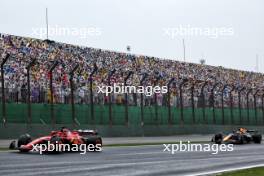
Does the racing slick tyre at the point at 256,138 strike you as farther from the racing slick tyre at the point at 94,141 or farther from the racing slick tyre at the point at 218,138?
the racing slick tyre at the point at 94,141

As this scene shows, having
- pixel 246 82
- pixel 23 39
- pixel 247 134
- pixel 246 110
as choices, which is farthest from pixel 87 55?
pixel 246 82

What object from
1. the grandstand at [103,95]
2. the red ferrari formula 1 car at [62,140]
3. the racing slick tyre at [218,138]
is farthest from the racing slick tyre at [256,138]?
the red ferrari formula 1 car at [62,140]

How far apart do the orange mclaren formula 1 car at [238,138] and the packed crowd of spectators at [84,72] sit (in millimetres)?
5341

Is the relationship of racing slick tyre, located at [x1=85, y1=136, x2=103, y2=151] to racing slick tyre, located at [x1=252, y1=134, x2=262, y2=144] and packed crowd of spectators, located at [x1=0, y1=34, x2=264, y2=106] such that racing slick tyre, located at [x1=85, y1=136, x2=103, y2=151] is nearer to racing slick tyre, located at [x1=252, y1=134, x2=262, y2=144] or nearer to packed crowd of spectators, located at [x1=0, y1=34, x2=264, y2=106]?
packed crowd of spectators, located at [x1=0, y1=34, x2=264, y2=106]

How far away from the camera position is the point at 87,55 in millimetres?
36562

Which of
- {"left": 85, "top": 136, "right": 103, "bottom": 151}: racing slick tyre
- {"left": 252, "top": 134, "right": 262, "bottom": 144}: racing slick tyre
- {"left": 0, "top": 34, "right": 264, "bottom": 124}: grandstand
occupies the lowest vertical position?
{"left": 252, "top": 134, "right": 262, "bottom": 144}: racing slick tyre

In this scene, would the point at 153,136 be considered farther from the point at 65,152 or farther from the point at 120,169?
the point at 120,169

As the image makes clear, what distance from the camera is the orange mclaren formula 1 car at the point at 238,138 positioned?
31.0m

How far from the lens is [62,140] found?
21.0 m

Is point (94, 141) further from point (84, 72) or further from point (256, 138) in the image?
point (256, 138)

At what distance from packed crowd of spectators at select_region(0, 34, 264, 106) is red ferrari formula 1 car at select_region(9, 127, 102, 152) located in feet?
16.0

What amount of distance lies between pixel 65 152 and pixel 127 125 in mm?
12422

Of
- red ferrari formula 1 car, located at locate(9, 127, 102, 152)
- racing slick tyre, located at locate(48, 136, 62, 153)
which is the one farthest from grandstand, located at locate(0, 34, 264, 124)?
racing slick tyre, located at locate(48, 136, 62, 153)

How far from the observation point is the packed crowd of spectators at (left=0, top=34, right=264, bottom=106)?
2798 cm
